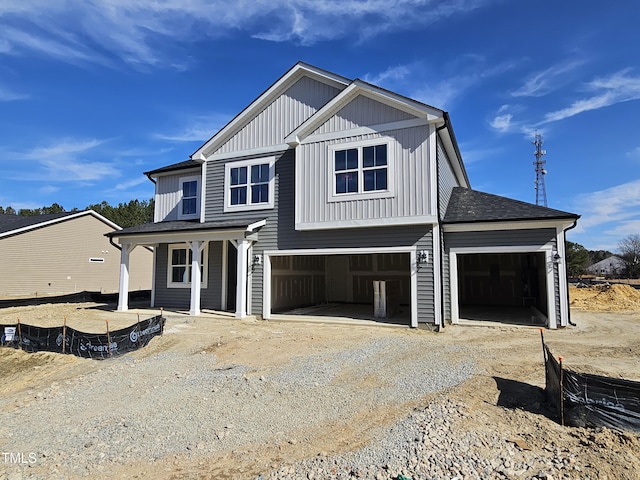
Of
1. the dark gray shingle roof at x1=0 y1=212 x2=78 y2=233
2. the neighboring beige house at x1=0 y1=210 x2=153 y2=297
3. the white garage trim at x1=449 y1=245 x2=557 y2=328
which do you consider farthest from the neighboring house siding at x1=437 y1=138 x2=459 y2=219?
the dark gray shingle roof at x1=0 y1=212 x2=78 y2=233

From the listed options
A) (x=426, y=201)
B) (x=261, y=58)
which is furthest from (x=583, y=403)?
(x=261, y=58)

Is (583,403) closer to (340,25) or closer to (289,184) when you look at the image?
(289,184)

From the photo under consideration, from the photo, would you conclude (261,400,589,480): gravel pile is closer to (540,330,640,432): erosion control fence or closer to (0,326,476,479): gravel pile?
(0,326,476,479): gravel pile

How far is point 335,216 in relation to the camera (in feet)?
40.0

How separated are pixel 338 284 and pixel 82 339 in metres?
12.3

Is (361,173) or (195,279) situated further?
(195,279)

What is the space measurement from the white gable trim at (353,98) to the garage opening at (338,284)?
4.43m

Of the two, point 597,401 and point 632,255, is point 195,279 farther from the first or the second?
point 632,255

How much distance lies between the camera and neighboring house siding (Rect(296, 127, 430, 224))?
1123cm

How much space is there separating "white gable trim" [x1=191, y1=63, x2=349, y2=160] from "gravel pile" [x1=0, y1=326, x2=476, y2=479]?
28.9ft

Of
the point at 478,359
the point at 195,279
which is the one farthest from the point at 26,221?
the point at 478,359

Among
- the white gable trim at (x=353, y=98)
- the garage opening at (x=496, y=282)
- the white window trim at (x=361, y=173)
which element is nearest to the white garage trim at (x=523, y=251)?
the white window trim at (x=361, y=173)

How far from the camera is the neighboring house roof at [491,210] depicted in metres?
10.9

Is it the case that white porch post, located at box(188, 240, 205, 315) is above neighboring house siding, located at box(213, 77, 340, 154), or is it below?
below
